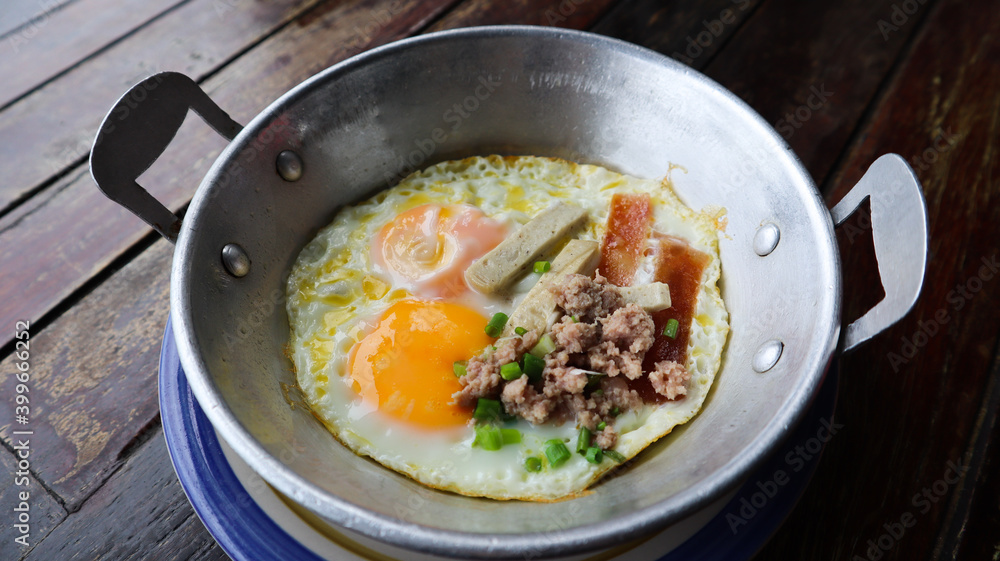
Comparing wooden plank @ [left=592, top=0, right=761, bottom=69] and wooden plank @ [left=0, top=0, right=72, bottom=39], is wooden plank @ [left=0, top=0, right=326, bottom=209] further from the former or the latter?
wooden plank @ [left=592, top=0, right=761, bottom=69]

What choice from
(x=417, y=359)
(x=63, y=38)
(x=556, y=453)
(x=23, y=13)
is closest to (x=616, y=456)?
(x=556, y=453)

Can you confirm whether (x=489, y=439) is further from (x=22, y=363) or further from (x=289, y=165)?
(x=22, y=363)

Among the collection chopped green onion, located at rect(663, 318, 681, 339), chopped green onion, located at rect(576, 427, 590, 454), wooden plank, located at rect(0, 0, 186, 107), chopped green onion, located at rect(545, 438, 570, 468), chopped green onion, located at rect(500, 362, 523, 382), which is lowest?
chopped green onion, located at rect(663, 318, 681, 339)

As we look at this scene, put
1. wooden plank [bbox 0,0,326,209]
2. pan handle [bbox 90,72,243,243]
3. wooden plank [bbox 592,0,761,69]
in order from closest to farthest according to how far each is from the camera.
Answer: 1. pan handle [bbox 90,72,243,243]
2. wooden plank [bbox 0,0,326,209]
3. wooden plank [bbox 592,0,761,69]

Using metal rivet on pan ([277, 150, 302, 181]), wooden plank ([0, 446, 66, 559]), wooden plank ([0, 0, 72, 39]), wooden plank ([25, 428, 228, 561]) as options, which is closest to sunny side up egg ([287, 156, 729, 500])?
metal rivet on pan ([277, 150, 302, 181])

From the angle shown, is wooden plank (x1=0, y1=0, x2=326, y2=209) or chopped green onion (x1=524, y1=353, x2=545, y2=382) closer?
chopped green onion (x1=524, y1=353, x2=545, y2=382)

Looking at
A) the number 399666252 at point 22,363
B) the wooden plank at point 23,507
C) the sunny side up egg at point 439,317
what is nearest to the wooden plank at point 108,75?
the number 399666252 at point 22,363

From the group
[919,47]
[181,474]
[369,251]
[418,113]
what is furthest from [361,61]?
[919,47]
